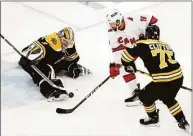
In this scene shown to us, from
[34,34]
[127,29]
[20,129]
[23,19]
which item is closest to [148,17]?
[127,29]

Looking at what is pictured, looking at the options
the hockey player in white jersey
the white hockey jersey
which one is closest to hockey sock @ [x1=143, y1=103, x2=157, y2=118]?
the hockey player in white jersey

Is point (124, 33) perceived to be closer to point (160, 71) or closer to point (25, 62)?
point (160, 71)

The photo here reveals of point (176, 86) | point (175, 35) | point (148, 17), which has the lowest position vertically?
point (175, 35)

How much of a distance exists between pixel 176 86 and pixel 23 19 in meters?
1.98

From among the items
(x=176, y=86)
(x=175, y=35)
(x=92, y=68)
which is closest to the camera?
(x=176, y=86)

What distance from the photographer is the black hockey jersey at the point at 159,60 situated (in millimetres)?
2871

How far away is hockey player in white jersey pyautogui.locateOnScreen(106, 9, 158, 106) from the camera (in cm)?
312

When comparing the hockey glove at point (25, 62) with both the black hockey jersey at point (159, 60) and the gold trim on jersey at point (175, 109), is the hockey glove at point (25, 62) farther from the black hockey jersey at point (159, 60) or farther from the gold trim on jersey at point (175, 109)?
the gold trim on jersey at point (175, 109)

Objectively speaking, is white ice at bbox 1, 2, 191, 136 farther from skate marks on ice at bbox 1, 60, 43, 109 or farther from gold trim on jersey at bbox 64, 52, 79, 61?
gold trim on jersey at bbox 64, 52, 79, 61

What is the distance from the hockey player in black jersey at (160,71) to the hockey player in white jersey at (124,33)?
141 millimetres

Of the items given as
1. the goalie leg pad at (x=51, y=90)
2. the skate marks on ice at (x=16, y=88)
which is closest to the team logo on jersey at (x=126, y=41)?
the goalie leg pad at (x=51, y=90)

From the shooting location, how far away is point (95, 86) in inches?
140

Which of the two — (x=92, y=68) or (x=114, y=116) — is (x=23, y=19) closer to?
(x=92, y=68)

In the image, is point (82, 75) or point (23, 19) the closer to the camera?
point (82, 75)
